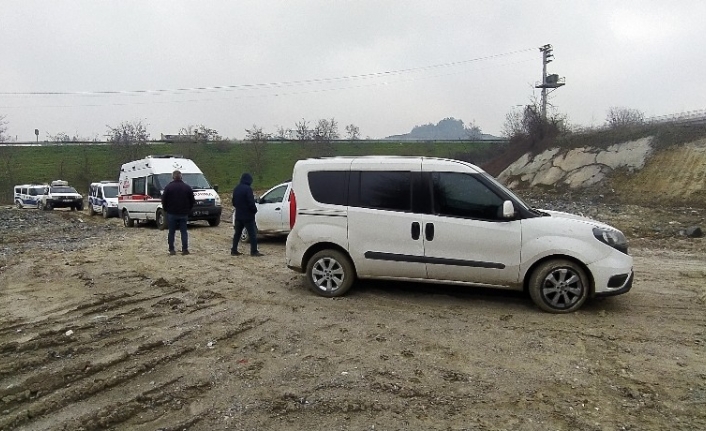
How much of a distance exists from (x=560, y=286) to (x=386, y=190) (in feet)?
7.97

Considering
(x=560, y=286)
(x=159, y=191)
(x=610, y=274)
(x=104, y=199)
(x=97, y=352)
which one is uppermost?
(x=159, y=191)

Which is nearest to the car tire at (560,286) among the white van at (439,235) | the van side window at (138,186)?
the white van at (439,235)

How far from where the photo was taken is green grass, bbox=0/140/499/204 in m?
47.8

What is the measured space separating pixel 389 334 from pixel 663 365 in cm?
251

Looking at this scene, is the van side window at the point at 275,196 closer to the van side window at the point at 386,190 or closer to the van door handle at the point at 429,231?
the van side window at the point at 386,190

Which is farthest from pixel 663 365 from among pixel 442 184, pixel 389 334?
pixel 442 184

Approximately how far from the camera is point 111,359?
4.86 meters

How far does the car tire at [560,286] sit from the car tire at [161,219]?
1413 cm

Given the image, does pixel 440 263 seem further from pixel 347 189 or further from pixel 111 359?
pixel 111 359

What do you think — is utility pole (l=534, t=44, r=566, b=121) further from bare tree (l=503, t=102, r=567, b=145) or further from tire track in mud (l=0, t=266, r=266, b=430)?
tire track in mud (l=0, t=266, r=266, b=430)

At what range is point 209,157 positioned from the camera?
52.0m

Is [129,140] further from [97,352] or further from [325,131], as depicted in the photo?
[97,352]

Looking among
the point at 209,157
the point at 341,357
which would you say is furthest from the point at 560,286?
the point at 209,157

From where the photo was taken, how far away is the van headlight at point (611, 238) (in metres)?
6.17
